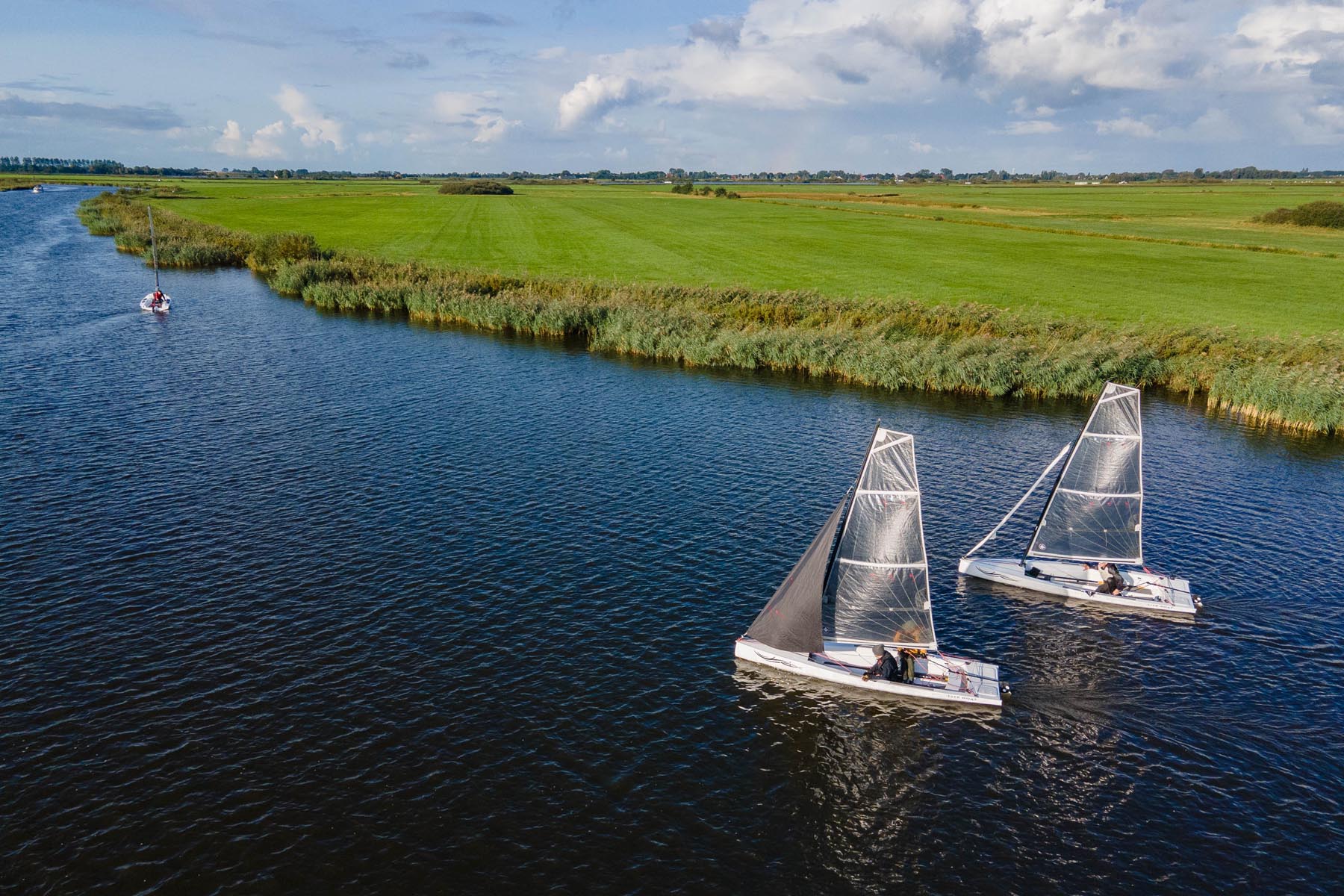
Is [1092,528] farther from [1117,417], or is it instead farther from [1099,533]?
[1117,417]

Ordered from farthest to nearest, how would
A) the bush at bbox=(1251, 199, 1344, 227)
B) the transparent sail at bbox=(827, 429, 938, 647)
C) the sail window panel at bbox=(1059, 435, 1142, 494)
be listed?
the bush at bbox=(1251, 199, 1344, 227) < the sail window panel at bbox=(1059, 435, 1142, 494) < the transparent sail at bbox=(827, 429, 938, 647)

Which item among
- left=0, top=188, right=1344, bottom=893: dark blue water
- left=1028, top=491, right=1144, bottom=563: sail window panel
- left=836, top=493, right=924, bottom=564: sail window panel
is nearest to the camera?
left=0, top=188, right=1344, bottom=893: dark blue water

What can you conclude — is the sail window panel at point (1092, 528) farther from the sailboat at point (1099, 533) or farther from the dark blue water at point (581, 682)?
the dark blue water at point (581, 682)

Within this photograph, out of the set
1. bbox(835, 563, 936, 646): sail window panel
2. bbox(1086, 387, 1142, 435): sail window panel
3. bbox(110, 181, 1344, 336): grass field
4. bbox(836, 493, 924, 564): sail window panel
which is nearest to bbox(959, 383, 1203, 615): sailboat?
bbox(1086, 387, 1142, 435): sail window panel

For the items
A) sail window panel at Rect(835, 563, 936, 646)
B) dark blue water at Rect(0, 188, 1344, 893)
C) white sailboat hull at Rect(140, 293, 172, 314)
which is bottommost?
dark blue water at Rect(0, 188, 1344, 893)

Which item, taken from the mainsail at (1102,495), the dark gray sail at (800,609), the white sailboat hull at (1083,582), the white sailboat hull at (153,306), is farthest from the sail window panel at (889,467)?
the white sailboat hull at (153,306)

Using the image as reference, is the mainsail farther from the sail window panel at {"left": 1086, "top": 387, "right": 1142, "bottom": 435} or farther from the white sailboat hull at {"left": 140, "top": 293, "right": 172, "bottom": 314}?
the white sailboat hull at {"left": 140, "top": 293, "right": 172, "bottom": 314}
